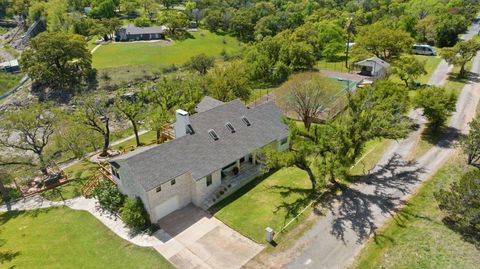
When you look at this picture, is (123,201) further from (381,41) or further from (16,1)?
(16,1)

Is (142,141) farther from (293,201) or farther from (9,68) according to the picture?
(9,68)

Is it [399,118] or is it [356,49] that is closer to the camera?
[399,118]

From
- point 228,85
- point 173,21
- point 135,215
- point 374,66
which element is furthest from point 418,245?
A: point 173,21

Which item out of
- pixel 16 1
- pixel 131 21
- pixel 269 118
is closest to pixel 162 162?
pixel 269 118

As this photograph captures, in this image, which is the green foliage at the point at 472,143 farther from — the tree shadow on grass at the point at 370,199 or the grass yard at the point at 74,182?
the grass yard at the point at 74,182

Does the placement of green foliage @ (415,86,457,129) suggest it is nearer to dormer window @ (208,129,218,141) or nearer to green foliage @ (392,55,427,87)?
green foliage @ (392,55,427,87)

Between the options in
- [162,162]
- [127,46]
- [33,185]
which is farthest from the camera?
[127,46]
